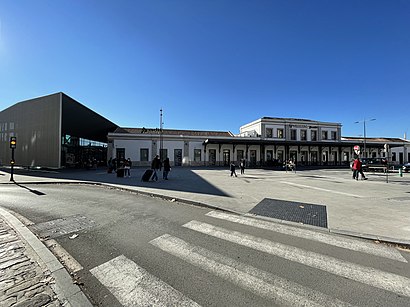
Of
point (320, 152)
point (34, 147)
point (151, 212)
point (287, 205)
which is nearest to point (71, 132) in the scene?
point (34, 147)

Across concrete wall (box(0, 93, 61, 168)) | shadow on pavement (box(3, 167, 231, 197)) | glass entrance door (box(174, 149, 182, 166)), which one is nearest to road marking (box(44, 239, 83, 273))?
shadow on pavement (box(3, 167, 231, 197))

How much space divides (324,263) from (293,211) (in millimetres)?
3463

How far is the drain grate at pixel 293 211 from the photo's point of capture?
5.84 metres

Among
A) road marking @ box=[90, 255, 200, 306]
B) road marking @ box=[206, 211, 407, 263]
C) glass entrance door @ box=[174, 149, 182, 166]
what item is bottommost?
road marking @ box=[206, 211, 407, 263]

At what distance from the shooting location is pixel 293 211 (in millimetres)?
6801

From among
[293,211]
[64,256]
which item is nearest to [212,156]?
[293,211]

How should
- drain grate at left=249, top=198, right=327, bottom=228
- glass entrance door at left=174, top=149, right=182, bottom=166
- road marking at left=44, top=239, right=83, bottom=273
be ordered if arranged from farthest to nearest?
glass entrance door at left=174, top=149, right=182, bottom=166
drain grate at left=249, top=198, right=327, bottom=228
road marking at left=44, top=239, right=83, bottom=273

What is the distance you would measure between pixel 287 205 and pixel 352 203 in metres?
2.62

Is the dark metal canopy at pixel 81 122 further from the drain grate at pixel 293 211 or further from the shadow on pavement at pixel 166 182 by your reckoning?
the drain grate at pixel 293 211

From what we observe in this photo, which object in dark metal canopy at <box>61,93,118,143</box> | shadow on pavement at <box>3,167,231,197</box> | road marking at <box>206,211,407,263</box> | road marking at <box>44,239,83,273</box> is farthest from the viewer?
dark metal canopy at <box>61,93,118,143</box>

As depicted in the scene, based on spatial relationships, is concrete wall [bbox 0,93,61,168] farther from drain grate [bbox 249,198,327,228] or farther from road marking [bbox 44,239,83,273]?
drain grate [bbox 249,198,327,228]

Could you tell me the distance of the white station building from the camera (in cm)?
3469

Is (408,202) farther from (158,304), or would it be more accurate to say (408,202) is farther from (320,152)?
(320,152)

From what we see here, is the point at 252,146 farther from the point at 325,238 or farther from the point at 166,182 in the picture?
the point at 325,238
